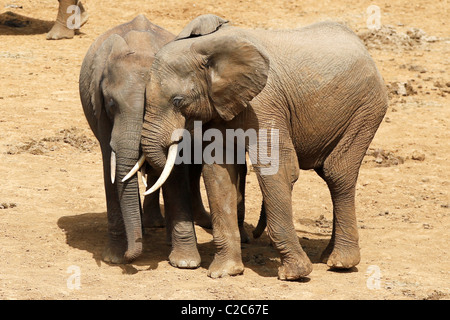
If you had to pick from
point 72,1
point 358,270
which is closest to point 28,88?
point 72,1

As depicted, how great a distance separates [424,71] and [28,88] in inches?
267

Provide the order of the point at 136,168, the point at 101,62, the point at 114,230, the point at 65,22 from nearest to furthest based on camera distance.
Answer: the point at 136,168
the point at 101,62
the point at 114,230
the point at 65,22

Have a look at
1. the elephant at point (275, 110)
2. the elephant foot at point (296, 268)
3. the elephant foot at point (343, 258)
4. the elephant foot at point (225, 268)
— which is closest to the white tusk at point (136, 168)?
the elephant at point (275, 110)

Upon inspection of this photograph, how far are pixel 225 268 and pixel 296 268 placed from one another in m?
0.60

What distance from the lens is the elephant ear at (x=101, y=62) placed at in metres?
7.42

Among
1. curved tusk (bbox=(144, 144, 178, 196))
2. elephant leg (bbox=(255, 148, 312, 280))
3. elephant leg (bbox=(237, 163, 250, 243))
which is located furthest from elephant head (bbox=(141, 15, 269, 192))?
elephant leg (bbox=(237, 163, 250, 243))

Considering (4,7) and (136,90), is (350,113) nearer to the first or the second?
(136,90)

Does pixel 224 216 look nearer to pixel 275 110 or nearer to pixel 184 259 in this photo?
pixel 184 259

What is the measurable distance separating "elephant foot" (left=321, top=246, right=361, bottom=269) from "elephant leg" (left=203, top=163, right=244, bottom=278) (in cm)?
85

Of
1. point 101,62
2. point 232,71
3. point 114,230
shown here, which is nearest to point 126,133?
point 101,62

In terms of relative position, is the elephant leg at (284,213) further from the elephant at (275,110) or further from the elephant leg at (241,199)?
the elephant leg at (241,199)

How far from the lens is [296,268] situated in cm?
733

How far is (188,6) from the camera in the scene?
1909cm

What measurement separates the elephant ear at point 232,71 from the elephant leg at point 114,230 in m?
1.37
